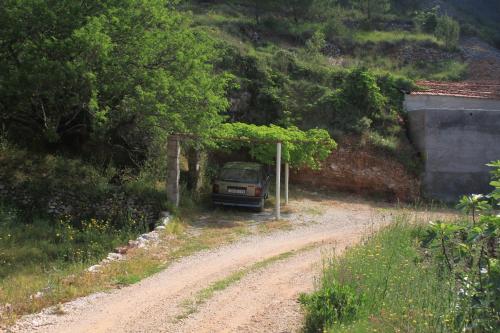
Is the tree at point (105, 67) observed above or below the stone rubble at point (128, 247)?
above

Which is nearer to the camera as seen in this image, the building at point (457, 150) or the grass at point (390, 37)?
the building at point (457, 150)

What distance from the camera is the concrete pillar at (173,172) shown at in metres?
15.0

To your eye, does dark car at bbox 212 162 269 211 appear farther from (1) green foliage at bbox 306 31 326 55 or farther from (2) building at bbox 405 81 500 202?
(1) green foliage at bbox 306 31 326 55

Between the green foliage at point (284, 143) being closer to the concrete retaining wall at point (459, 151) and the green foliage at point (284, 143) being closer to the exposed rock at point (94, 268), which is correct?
the concrete retaining wall at point (459, 151)

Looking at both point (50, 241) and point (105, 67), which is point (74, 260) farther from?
point (105, 67)

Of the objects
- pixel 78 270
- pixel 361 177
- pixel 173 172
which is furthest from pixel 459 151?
pixel 78 270

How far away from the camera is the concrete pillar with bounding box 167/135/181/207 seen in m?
15.0

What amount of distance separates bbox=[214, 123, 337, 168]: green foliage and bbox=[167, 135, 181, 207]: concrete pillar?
5.37ft

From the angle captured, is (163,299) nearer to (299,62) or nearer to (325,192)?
(325,192)

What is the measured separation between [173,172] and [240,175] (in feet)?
7.89

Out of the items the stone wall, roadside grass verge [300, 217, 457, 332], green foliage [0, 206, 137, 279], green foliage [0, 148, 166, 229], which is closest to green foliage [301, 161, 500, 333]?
roadside grass verge [300, 217, 457, 332]

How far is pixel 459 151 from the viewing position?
21.5 meters

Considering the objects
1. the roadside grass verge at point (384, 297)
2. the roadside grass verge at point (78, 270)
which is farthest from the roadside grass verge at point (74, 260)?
the roadside grass verge at point (384, 297)

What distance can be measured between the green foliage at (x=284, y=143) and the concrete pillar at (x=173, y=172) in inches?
64.5
